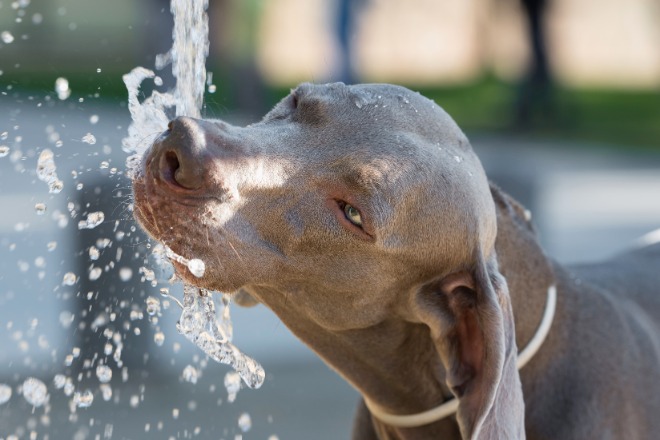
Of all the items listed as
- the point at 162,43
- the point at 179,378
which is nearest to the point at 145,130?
the point at 179,378

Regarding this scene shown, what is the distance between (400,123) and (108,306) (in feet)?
10.4

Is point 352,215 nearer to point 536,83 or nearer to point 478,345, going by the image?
point 478,345

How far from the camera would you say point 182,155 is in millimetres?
2785

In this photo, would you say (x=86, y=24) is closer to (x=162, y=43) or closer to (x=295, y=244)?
(x=162, y=43)

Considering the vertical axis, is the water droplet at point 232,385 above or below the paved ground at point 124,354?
above

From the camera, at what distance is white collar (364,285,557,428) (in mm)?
3463

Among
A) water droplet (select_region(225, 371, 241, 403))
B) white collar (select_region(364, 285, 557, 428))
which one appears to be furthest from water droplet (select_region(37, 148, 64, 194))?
white collar (select_region(364, 285, 557, 428))

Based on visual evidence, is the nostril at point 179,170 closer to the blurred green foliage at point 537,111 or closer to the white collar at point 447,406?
the white collar at point 447,406

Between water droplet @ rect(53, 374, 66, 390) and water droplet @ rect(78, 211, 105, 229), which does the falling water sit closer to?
water droplet @ rect(78, 211, 105, 229)

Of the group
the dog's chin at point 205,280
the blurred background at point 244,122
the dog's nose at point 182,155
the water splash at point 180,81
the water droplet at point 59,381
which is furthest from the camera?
the blurred background at point 244,122

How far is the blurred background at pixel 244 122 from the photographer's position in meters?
6.02

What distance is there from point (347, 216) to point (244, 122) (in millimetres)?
9371

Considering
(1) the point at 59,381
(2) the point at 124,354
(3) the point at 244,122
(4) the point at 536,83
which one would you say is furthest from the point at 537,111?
(1) the point at 59,381

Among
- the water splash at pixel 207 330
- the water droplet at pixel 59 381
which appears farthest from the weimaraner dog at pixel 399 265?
the water droplet at pixel 59 381
